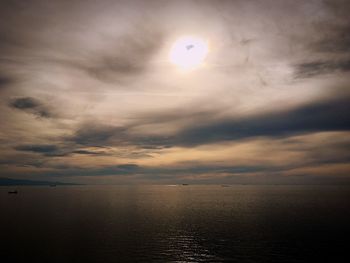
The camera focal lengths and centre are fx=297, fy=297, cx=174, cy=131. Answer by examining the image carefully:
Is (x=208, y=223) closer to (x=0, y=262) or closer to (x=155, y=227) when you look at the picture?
(x=155, y=227)

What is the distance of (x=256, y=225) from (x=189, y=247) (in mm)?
46326

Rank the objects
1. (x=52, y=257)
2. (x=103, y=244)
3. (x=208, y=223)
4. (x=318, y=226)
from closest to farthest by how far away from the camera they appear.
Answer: (x=52, y=257) → (x=103, y=244) → (x=318, y=226) → (x=208, y=223)

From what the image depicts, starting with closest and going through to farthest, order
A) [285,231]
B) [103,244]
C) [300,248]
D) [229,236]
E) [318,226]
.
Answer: [300,248]
[103,244]
[229,236]
[285,231]
[318,226]

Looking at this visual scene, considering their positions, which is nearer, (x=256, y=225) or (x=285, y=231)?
(x=285, y=231)

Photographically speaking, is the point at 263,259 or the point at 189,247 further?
the point at 189,247

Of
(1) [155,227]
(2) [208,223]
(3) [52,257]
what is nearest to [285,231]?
(2) [208,223]

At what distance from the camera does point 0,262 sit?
7081 cm

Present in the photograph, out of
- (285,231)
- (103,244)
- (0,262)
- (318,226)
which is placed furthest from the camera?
(318,226)

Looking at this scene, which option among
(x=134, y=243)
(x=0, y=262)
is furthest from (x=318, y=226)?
(x=0, y=262)

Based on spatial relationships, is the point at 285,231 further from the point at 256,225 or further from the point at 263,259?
the point at 263,259

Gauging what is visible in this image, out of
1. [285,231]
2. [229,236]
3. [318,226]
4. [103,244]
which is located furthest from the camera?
[318,226]

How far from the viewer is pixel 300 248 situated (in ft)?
277

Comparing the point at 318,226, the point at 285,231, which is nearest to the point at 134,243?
the point at 285,231

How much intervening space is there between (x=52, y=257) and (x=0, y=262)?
11.6 m
